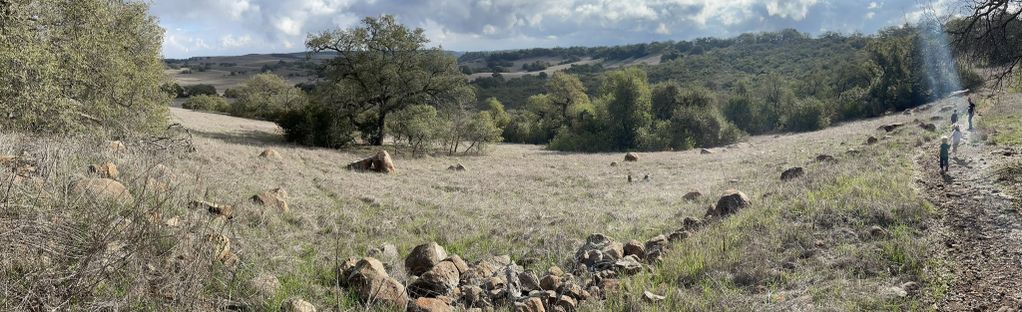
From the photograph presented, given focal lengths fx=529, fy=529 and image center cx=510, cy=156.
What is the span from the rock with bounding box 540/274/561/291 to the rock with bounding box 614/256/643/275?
956mm

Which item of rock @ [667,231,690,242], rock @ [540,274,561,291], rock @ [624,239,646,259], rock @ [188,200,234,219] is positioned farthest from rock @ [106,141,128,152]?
rock @ [667,231,690,242]

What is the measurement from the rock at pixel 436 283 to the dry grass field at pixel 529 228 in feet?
2.68

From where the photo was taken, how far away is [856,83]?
193ft

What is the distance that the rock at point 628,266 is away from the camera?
7023mm

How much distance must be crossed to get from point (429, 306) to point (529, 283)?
1.61m

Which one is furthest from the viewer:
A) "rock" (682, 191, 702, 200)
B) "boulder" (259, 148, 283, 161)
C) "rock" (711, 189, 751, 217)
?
"boulder" (259, 148, 283, 161)

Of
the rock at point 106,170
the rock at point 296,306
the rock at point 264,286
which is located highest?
the rock at point 106,170

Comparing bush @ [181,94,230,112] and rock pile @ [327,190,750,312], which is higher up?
bush @ [181,94,230,112]

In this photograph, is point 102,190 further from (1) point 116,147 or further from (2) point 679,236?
(2) point 679,236

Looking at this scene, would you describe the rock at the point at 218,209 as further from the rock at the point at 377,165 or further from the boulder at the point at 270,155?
the rock at the point at 377,165

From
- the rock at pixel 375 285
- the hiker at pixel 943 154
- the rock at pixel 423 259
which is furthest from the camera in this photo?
the hiker at pixel 943 154

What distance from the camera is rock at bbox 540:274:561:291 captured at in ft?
21.1

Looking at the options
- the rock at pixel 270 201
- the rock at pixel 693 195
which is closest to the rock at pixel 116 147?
the rock at pixel 270 201

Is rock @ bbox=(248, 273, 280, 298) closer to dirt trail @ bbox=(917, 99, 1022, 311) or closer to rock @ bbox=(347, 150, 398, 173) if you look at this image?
dirt trail @ bbox=(917, 99, 1022, 311)
